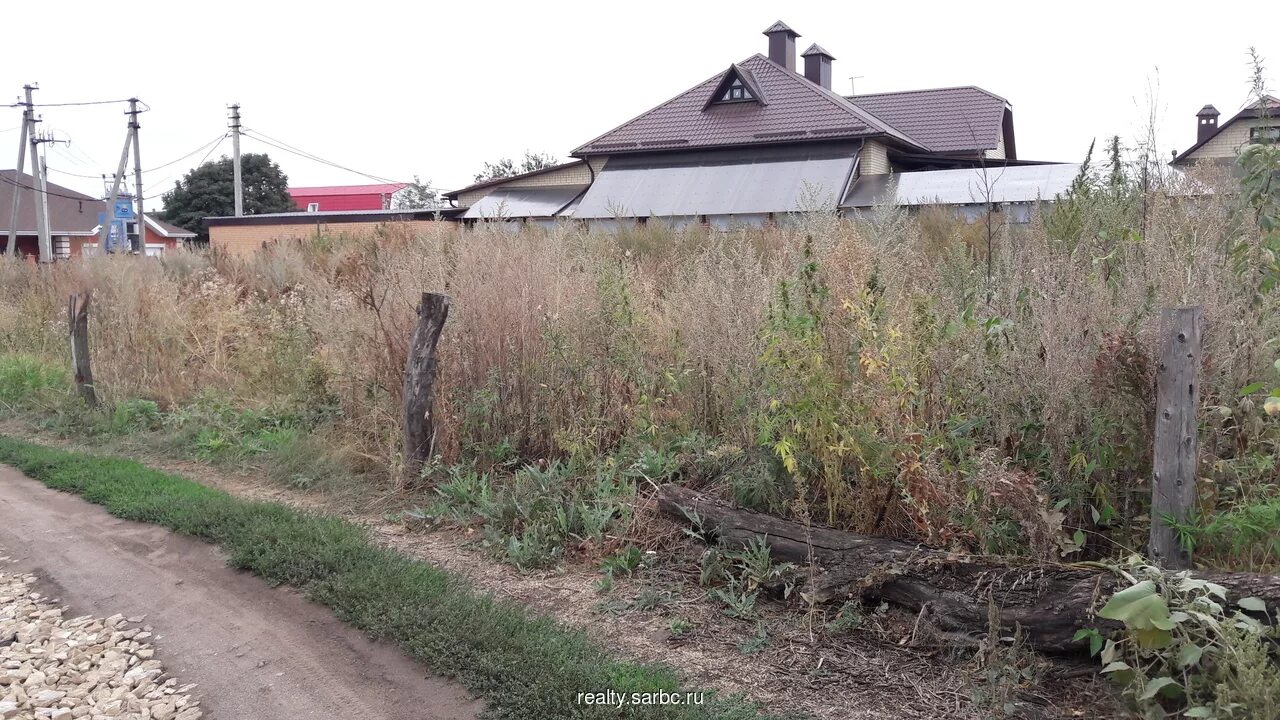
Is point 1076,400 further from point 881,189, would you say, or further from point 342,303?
point 881,189

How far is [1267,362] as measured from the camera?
4578mm

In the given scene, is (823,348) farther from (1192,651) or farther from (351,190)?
(351,190)

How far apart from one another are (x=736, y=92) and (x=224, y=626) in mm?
26681

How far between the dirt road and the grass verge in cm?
10

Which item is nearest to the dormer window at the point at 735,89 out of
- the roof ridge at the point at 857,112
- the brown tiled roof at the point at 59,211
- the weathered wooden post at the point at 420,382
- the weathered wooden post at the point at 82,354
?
the roof ridge at the point at 857,112

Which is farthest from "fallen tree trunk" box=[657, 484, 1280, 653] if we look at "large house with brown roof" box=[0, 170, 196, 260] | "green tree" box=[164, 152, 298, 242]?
"green tree" box=[164, 152, 298, 242]

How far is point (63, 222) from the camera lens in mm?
54625

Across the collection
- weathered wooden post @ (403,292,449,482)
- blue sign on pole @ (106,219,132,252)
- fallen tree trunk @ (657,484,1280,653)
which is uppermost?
blue sign on pole @ (106,219,132,252)

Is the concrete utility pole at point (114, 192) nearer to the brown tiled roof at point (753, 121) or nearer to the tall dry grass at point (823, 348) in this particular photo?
the brown tiled roof at point (753, 121)

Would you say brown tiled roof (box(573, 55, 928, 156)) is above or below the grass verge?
above

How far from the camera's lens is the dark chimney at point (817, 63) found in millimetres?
34750

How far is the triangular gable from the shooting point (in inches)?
1138

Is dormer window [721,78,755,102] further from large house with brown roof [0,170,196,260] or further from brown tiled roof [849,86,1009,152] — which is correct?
large house with brown roof [0,170,196,260]

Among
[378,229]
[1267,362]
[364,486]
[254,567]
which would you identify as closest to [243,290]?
[378,229]
